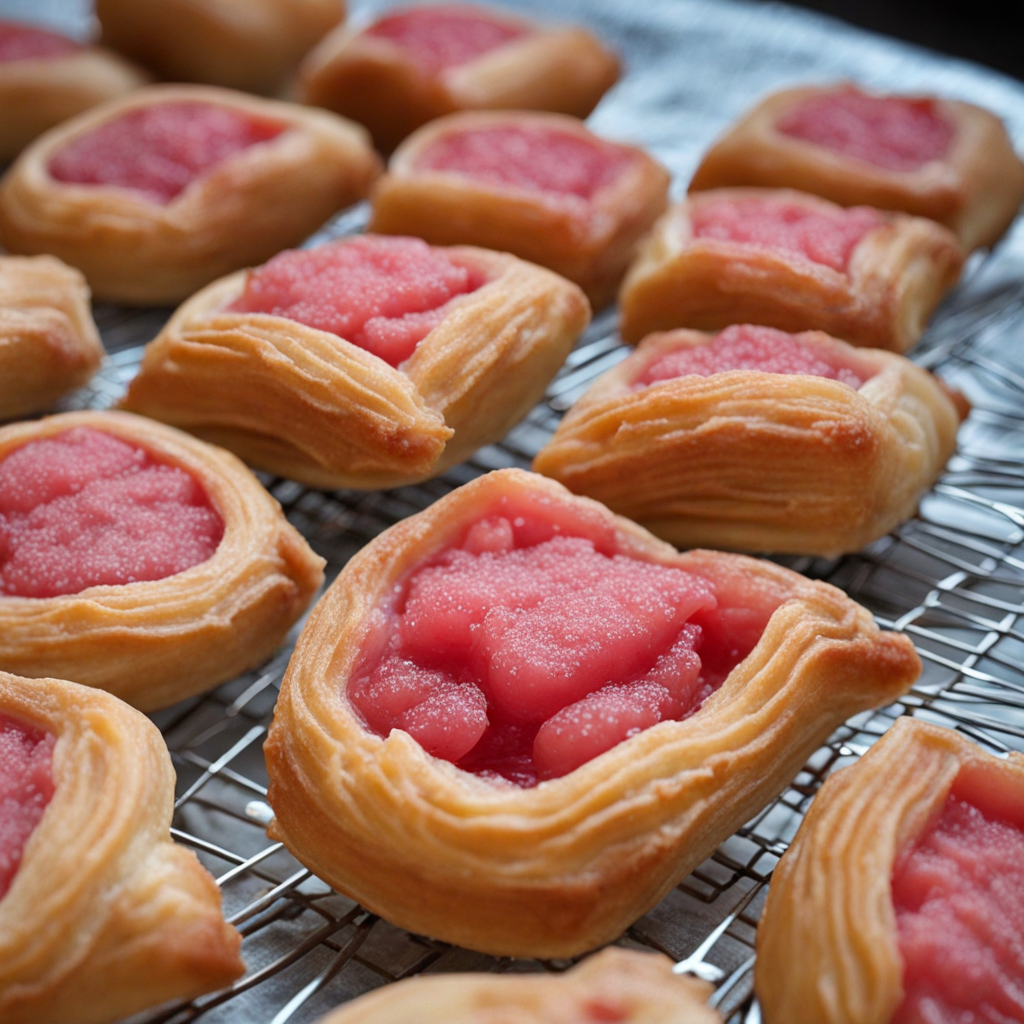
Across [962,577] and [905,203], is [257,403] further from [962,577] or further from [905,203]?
[905,203]

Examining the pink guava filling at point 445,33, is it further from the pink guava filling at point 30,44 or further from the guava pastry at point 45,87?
the pink guava filling at point 30,44

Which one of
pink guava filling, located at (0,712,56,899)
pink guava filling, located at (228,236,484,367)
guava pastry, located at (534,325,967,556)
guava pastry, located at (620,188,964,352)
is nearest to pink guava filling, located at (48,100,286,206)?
pink guava filling, located at (228,236,484,367)

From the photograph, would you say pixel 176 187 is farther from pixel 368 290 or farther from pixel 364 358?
pixel 364 358

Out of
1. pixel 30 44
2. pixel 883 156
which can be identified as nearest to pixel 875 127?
pixel 883 156

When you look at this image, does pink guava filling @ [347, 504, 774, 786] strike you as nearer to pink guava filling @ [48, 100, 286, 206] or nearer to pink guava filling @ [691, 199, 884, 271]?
pink guava filling @ [691, 199, 884, 271]

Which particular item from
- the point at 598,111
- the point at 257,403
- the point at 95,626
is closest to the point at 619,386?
the point at 257,403

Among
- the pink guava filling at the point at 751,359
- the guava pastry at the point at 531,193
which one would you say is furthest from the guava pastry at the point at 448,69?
the pink guava filling at the point at 751,359

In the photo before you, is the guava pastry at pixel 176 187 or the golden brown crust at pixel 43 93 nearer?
the guava pastry at pixel 176 187
